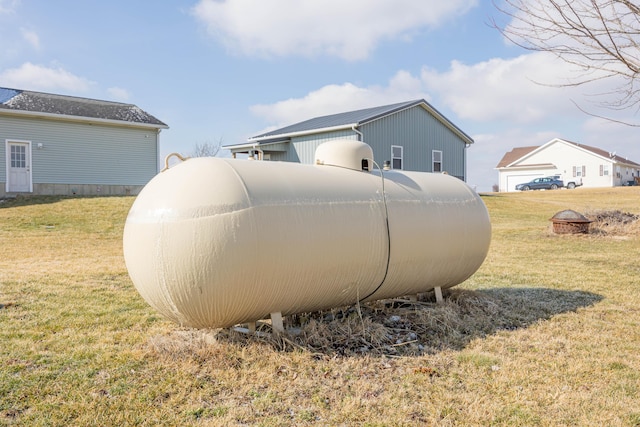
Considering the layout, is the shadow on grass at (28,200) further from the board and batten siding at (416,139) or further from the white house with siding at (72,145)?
the board and batten siding at (416,139)

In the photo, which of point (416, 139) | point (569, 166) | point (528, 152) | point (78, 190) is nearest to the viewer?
point (78, 190)

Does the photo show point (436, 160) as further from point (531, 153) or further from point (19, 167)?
point (531, 153)

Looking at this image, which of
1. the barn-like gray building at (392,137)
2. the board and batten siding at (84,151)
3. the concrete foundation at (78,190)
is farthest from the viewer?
the barn-like gray building at (392,137)

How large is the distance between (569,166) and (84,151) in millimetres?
42118

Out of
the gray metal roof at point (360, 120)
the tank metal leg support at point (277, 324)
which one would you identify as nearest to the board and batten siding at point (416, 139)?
the gray metal roof at point (360, 120)

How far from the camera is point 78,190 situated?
2109cm

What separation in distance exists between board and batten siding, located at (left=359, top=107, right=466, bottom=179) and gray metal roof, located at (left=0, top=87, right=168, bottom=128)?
9.93 m

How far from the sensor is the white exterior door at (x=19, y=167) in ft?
64.3

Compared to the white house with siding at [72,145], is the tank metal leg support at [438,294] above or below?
below

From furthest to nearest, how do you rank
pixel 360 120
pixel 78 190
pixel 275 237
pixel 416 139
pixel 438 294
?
1. pixel 416 139
2. pixel 360 120
3. pixel 78 190
4. pixel 438 294
5. pixel 275 237

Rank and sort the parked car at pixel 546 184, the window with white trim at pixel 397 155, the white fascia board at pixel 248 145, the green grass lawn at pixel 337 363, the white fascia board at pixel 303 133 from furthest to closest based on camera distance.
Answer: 1. the parked car at pixel 546 184
2. the white fascia board at pixel 248 145
3. the window with white trim at pixel 397 155
4. the white fascia board at pixel 303 133
5. the green grass lawn at pixel 337 363

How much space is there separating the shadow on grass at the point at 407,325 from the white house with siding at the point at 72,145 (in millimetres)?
18410

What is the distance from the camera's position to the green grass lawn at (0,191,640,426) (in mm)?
3434

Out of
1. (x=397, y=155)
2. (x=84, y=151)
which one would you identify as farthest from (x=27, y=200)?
(x=397, y=155)
